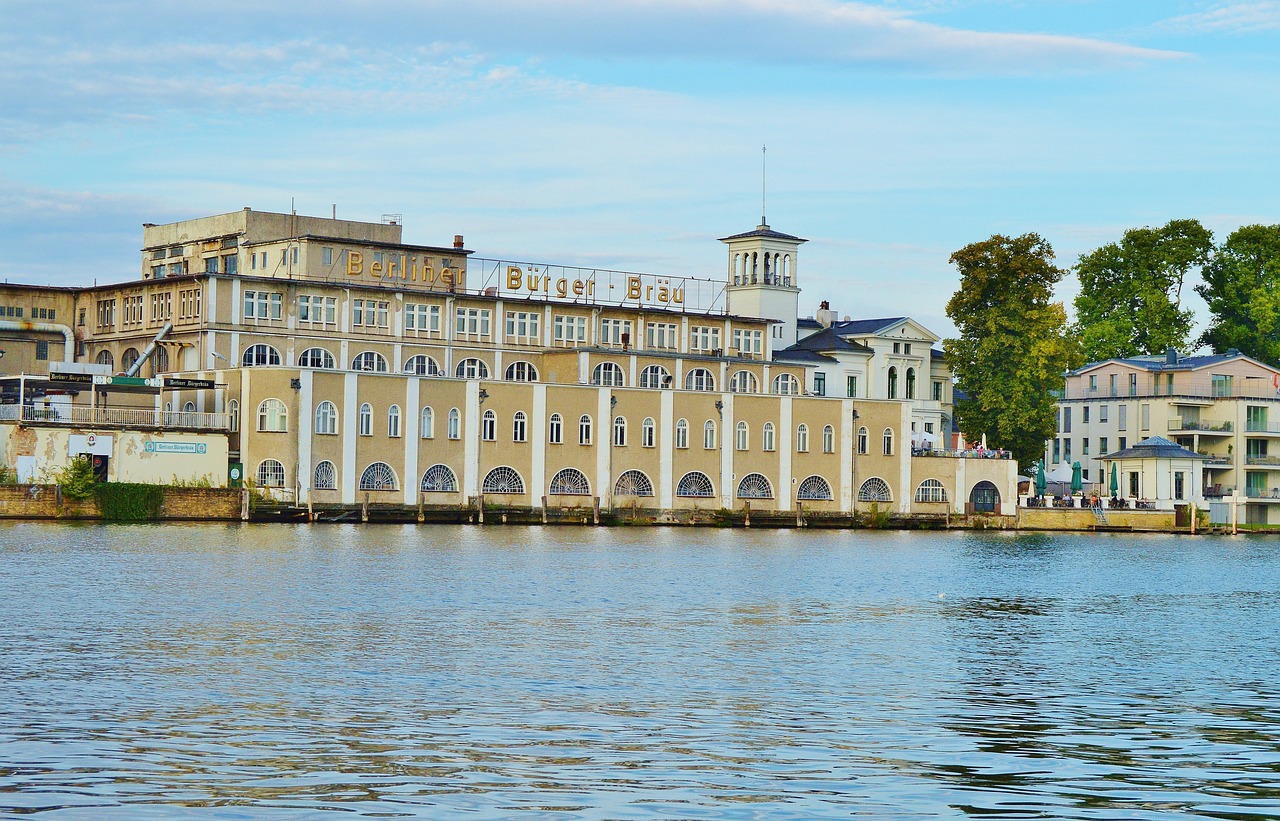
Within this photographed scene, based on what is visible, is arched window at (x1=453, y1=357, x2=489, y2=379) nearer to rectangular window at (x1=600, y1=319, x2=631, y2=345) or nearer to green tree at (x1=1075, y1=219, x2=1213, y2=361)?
rectangular window at (x1=600, y1=319, x2=631, y2=345)

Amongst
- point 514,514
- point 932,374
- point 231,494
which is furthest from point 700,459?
point 932,374

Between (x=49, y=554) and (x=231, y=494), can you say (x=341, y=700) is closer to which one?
(x=49, y=554)

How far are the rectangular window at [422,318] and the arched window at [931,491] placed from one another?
31.0 metres

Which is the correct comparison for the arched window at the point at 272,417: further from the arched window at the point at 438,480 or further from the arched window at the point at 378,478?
the arched window at the point at 438,480

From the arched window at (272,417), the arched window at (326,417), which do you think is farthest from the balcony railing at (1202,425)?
the arched window at (272,417)

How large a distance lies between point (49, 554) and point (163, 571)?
8.40 m

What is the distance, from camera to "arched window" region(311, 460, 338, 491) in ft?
296

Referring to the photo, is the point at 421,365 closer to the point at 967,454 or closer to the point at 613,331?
the point at 613,331

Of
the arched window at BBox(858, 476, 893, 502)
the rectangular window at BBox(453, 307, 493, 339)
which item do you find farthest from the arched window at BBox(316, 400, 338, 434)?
the arched window at BBox(858, 476, 893, 502)

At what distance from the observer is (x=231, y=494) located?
87.2 meters

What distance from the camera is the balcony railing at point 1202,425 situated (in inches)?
4739

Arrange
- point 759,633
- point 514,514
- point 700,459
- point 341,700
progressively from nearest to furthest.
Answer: point 341,700 → point 759,633 → point 514,514 → point 700,459

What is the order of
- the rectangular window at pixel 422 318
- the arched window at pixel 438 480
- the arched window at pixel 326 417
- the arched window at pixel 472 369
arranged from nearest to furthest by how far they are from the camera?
the arched window at pixel 326 417, the arched window at pixel 438 480, the rectangular window at pixel 422 318, the arched window at pixel 472 369

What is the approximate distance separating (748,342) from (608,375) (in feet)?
46.1
